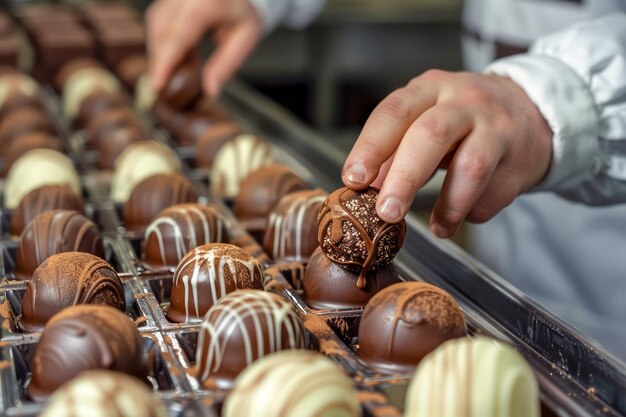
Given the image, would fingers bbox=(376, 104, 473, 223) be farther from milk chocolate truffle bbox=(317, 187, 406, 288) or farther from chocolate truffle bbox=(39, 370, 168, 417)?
chocolate truffle bbox=(39, 370, 168, 417)

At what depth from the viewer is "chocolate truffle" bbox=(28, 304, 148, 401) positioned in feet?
4.15

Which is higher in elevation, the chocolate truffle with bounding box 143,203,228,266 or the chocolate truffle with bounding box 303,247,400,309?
the chocolate truffle with bounding box 143,203,228,266

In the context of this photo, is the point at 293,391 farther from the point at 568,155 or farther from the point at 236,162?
the point at 236,162

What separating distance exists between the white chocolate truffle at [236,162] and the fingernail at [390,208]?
87 cm

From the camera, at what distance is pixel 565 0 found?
2463 millimetres

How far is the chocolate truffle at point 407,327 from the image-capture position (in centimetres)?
136

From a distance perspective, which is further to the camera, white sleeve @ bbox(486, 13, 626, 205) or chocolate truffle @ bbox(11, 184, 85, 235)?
chocolate truffle @ bbox(11, 184, 85, 235)

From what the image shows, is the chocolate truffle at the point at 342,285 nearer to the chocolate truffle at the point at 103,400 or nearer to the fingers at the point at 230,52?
the chocolate truffle at the point at 103,400

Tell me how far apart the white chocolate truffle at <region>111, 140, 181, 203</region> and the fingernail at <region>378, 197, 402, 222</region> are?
90 cm

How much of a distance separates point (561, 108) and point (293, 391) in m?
0.95

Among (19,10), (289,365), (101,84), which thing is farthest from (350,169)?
(19,10)

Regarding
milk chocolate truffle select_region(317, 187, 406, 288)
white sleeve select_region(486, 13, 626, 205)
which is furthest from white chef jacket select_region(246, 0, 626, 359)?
milk chocolate truffle select_region(317, 187, 406, 288)

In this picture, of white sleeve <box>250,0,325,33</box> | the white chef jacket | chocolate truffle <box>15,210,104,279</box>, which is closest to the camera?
chocolate truffle <box>15,210,104,279</box>

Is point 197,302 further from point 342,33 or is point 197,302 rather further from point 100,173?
point 342,33
